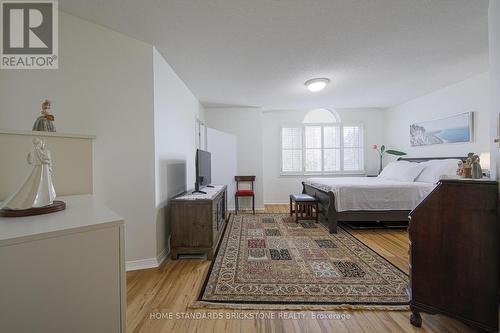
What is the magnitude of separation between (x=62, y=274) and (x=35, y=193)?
20.1 inches

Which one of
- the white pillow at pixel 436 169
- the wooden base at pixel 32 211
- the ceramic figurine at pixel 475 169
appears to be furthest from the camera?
the white pillow at pixel 436 169

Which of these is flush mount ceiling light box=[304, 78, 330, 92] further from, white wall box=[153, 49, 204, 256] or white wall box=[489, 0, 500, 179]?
white wall box=[153, 49, 204, 256]

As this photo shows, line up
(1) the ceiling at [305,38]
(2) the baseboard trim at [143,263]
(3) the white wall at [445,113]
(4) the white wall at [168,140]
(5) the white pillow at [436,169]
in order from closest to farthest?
(1) the ceiling at [305,38] < (2) the baseboard trim at [143,263] < (4) the white wall at [168,140] < (3) the white wall at [445,113] < (5) the white pillow at [436,169]

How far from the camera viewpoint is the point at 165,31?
218 centimetres

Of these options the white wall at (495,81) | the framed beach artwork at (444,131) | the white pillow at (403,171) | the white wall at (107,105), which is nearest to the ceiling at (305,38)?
the white wall at (107,105)

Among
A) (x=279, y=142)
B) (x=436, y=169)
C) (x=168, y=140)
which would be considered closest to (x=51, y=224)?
(x=168, y=140)

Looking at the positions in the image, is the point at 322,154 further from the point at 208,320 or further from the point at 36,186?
the point at 36,186

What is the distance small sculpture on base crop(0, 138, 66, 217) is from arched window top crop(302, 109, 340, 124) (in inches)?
219

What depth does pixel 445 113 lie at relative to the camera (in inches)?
156

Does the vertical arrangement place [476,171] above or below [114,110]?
below

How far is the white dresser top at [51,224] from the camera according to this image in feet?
2.18

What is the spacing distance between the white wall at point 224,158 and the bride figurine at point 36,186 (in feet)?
13.2

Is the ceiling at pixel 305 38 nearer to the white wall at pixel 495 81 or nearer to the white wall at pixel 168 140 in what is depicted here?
the white wall at pixel 168 140

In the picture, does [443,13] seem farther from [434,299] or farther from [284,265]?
[284,265]
